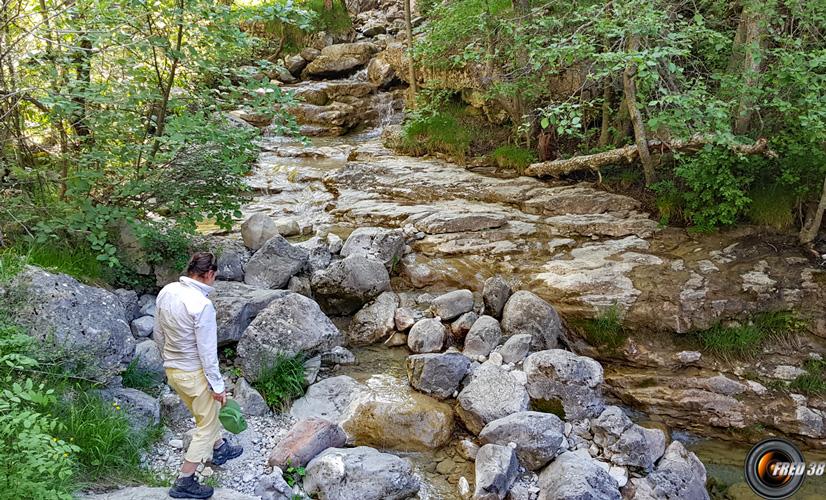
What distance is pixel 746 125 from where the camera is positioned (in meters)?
7.00

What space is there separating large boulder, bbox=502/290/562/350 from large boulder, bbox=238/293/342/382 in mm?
2133

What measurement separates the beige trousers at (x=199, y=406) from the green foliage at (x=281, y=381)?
1384 mm

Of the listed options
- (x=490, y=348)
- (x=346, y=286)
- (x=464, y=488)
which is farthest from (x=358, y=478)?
(x=346, y=286)

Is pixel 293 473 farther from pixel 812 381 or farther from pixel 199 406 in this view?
pixel 812 381

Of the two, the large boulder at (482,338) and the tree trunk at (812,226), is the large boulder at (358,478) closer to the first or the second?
the large boulder at (482,338)

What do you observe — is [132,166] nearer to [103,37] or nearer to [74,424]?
[103,37]

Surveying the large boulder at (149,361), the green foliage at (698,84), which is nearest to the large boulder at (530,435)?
the green foliage at (698,84)

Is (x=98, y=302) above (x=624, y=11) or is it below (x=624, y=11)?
below

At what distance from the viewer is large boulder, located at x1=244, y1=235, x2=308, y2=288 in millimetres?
6996

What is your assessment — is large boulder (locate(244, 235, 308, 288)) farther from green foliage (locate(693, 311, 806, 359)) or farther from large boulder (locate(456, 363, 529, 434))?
green foliage (locate(693, 311, 806, 359))

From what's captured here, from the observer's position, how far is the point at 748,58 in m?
6.42

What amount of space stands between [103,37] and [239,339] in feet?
10.7

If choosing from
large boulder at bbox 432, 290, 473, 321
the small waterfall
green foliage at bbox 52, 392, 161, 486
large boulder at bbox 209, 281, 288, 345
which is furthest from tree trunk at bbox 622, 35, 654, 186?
the small waterfall

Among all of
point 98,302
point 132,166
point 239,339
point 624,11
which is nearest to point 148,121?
point 132,166
